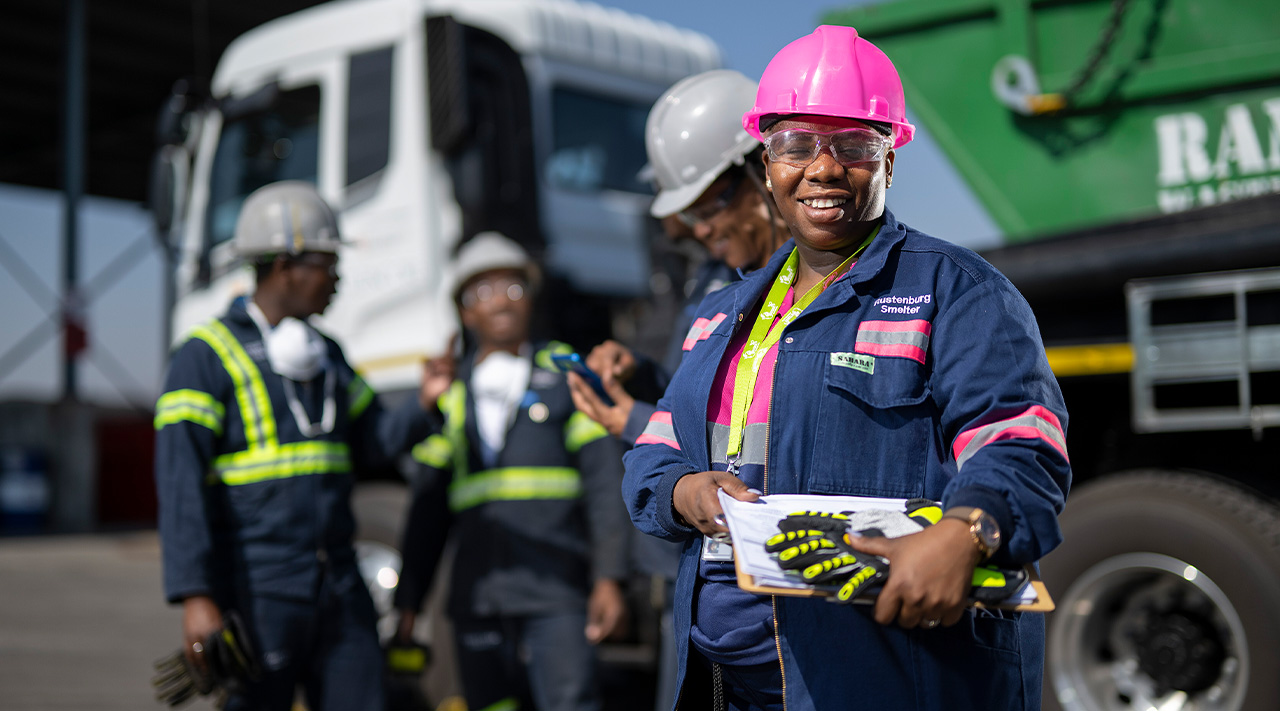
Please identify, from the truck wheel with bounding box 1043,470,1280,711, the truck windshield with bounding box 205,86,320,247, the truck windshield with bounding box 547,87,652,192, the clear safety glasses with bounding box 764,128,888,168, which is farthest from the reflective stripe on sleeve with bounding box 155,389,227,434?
the truck windshield with bounding box 547,87,652,192

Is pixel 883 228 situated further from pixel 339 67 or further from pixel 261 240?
pixel 339 67

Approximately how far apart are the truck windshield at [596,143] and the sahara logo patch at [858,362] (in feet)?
13.5

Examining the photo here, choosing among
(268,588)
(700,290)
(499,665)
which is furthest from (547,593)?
(700,290)

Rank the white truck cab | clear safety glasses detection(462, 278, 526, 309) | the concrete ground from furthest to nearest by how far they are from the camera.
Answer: the concrete ground → the white truck cab → clear safety glasses detection(462, 278, 526, 309)

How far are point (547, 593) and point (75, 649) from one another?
14.9 ft

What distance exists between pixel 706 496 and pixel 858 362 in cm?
29

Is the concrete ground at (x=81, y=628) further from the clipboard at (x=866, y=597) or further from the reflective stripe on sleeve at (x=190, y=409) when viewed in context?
the clipboard at (x=866, y=597)

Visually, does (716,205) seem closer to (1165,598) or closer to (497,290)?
(497,290)

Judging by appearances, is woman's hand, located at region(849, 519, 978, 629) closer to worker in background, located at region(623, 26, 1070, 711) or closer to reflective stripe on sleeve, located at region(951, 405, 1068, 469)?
worker in background, located at region(623, 26, 1070, 711)

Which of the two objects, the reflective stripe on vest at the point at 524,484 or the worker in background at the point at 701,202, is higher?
the worker in background at the point at 701,202

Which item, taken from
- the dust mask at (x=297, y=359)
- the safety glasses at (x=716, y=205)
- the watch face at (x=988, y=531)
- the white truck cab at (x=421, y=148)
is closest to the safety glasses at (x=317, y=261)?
the dust mask at (x=297, y=359)

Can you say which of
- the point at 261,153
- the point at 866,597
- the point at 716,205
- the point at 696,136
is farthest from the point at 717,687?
the point at 261,153

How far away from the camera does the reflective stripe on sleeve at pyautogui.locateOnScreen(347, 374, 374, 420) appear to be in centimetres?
336

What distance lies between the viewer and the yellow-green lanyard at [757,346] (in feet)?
5.52
